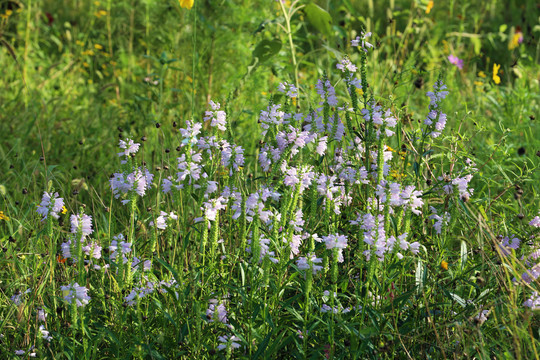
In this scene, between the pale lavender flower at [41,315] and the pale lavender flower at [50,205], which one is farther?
the pale lavender flower at [41,315]

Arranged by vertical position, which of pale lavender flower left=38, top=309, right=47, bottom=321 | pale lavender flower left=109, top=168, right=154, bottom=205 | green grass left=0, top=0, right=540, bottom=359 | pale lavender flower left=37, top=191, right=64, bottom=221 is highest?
pale lavender flower left=109, top=168, right=154, bottom=205

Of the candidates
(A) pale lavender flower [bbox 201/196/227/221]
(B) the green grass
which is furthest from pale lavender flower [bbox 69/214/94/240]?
(A) pale lavender flower [bbox 201/196/227/221]

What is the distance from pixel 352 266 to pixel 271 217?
471mm

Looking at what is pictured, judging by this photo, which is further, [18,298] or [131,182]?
[18,298]

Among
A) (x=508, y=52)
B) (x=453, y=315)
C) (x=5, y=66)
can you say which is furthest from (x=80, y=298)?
(x=508, y=52)

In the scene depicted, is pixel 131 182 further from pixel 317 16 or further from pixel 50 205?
pixel 317 16

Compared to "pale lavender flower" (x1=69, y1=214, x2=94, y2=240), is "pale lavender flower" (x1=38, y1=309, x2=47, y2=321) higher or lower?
"pale lavender flower" (x1=69, y1=214, x2=94, y2=240)

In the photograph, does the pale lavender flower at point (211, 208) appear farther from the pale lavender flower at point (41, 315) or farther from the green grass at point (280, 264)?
the pale lavender flower at point (41, 315)

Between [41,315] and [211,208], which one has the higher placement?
[211,208]

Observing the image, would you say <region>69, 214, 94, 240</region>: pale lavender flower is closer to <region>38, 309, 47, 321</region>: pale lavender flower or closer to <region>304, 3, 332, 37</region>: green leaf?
<region>38, 309, 47, 321</region>: pale lavender flower

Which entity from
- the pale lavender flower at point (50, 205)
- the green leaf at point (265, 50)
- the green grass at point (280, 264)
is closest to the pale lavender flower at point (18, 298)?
the green grass at point (280, 264)

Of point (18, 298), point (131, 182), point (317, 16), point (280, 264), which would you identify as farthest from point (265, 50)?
point (18, 298)

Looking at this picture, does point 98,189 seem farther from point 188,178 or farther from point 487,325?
point 487,325

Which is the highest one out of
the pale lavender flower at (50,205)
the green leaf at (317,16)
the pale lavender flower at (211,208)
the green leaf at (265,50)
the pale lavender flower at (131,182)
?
the green leaf at (317,16)
